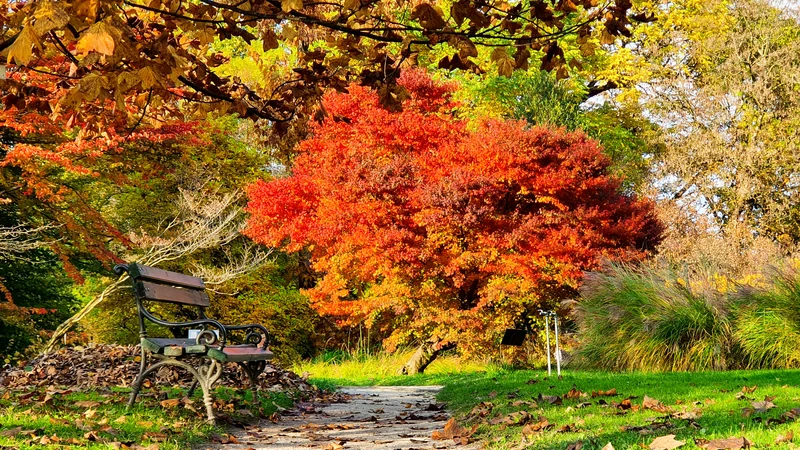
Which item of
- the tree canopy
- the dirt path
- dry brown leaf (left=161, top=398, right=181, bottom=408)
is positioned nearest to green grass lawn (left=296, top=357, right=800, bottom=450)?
the dirt path

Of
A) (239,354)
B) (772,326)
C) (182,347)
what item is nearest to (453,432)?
(239,354)

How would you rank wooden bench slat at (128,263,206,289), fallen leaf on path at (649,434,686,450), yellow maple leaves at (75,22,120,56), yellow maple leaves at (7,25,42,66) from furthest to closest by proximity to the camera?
wooden bench slat at (128,263,206,289)
fallen leaf on path at (649,434,686,450)
yellow maple leaves at (7,25,42,66)
yellow maple leaves at (75,22,120,56)

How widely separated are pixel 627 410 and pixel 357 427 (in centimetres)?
213

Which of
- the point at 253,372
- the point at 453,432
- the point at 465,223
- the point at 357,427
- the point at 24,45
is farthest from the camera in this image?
the point at 465,223

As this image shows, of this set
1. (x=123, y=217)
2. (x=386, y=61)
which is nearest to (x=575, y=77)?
(x=123, y=217)

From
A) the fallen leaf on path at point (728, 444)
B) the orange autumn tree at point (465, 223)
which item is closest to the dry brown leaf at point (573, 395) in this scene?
the fallen leaf on path at point (728, 444)

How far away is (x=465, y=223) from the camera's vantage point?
532 inches

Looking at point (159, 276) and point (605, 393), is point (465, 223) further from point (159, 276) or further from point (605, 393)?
point (159, 276)

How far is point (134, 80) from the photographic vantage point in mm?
3166

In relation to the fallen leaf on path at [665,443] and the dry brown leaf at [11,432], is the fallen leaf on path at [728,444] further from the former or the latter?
the dry brown leaf at [11,432]

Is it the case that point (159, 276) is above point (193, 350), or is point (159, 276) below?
above

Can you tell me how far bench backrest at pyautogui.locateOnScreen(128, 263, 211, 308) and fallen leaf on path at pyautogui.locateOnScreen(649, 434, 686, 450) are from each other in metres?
4.02

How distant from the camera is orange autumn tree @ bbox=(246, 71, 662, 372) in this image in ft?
44.7

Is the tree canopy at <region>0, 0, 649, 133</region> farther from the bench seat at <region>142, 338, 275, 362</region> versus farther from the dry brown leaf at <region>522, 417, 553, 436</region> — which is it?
the dry brown leaf at <region>522, 417, 553, 436</region>
